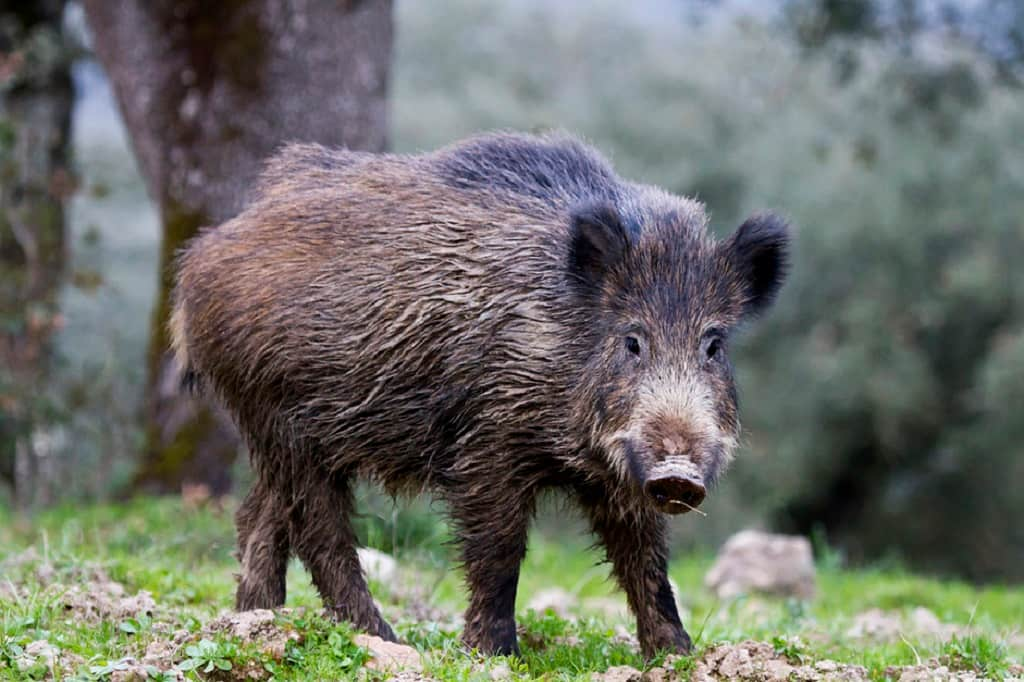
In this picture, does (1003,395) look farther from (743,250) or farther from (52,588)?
(52,588)

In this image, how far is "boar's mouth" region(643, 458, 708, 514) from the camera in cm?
452

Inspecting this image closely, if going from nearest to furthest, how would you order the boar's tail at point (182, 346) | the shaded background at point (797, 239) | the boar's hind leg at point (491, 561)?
the boar's hind leg at point (491, 561), the boar's tail at point (182, 346), the shaded background at point (797, 239)

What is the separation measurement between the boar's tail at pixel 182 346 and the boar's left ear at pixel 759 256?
2.34 metres

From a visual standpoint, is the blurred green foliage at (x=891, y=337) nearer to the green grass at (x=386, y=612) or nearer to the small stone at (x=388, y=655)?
the green grass at (x=386, y=612)

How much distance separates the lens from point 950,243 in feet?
64.5

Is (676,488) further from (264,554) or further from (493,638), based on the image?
(264,554)

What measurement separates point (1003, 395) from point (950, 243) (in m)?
3.30

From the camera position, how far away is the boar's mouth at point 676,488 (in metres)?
4.52

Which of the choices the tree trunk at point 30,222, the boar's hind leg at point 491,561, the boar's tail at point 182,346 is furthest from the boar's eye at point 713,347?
the tree trunk at point 30,222

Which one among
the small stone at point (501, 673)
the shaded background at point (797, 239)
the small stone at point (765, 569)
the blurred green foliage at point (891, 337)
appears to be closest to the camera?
the small stone at point (501, 673)

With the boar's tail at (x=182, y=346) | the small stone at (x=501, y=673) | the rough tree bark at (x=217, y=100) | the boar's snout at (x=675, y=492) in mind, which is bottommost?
the small stone at (x=501, y=673)

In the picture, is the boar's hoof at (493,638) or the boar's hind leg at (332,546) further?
the boar's hind leg at (332,546)

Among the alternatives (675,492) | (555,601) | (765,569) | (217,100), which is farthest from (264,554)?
(217,100)

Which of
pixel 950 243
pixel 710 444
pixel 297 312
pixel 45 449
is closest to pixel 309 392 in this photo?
pixel 297 312
